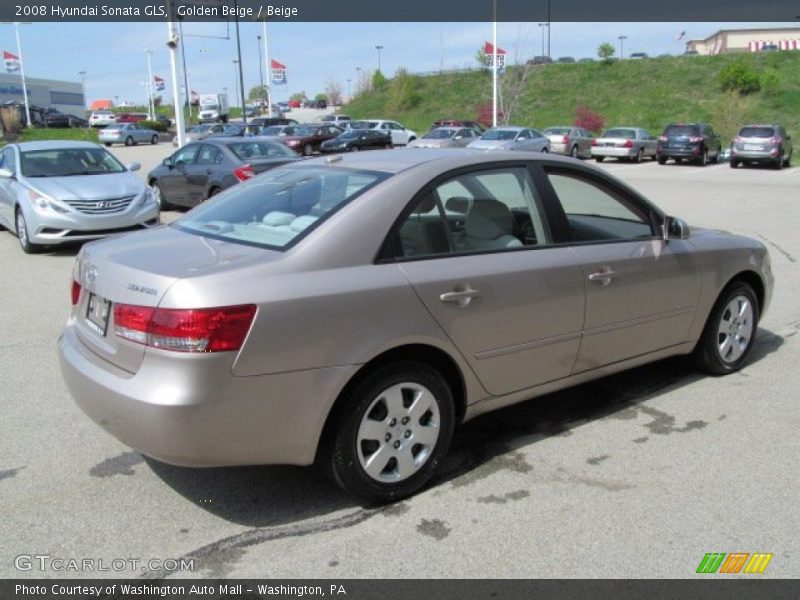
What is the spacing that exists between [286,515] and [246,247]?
1.24m

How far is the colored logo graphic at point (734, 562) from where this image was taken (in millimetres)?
3006

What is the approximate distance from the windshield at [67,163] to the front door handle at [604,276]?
29.4 feet

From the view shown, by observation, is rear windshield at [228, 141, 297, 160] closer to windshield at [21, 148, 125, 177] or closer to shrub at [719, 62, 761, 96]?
windshield at [21, 148, 125, 177]

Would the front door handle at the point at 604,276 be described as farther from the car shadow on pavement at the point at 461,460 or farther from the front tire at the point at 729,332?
the front tire at the point at 729,332

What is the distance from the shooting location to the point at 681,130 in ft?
105

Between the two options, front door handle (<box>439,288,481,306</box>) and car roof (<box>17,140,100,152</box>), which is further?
car roof (<box>17,140,100,152</box>)

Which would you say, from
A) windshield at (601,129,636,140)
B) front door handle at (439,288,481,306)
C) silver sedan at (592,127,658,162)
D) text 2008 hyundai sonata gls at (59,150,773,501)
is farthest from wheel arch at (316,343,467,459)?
windshield at (601,129,636,140)

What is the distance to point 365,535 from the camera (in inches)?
128

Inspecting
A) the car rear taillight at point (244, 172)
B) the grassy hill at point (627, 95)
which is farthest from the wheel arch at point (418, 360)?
the grassy hill at point (627, 95)

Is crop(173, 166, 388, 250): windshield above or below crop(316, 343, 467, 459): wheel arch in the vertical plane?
above

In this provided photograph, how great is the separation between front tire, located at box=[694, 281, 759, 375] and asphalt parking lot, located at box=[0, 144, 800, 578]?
136mm

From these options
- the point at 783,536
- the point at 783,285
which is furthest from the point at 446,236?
the point at 783,285

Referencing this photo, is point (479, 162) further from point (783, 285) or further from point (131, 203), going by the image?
point (131, 203)

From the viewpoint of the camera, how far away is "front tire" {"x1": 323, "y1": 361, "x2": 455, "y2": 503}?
331cm
